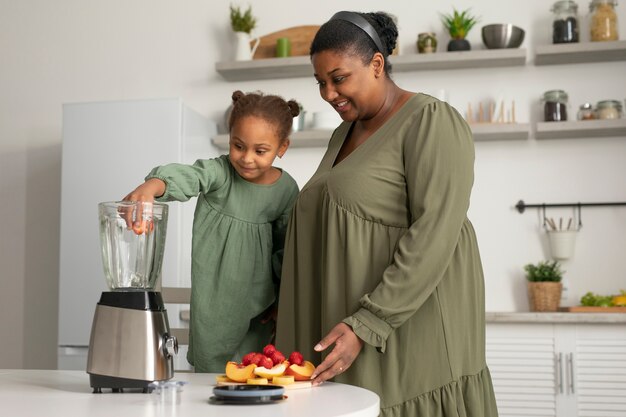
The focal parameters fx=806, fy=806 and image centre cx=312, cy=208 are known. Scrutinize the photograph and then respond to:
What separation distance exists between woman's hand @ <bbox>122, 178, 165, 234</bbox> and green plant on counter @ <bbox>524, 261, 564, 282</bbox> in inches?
98.5

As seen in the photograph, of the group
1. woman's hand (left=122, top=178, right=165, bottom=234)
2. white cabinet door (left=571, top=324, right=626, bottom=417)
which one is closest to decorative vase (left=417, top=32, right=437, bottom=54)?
white cabinet door (left=571, top=324, right=626, bottom=417)

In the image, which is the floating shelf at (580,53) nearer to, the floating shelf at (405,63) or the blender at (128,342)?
the floating shelf at (405,63)

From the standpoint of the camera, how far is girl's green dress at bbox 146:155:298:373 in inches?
70.8

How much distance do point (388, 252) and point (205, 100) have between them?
2878 millimetres

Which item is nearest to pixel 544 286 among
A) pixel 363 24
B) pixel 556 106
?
pixel 556 106

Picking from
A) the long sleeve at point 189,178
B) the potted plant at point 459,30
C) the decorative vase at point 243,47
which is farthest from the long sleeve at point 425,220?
the decorative vase at point 243,47

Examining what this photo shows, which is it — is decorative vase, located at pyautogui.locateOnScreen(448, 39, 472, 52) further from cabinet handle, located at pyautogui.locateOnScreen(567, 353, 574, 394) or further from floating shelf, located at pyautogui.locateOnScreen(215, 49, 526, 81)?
cabinet handle, located at pyautogui.locateOnScreen(567, 353, 574, 394)

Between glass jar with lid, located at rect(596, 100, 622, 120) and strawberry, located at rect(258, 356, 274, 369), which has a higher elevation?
glass jar with lid, located at rect(596, 100, 622, 120)

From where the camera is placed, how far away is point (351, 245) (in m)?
1.55

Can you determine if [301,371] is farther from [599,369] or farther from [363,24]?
[599,369]

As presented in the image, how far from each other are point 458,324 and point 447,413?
17 cm

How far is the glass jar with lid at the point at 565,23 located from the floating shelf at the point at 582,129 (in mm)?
418

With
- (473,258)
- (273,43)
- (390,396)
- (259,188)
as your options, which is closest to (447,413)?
(390,396)

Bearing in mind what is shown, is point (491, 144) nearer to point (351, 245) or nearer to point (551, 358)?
point (551, 358)
